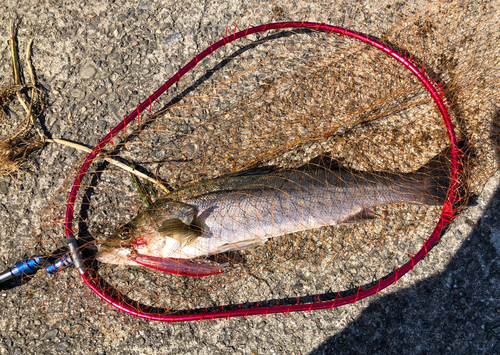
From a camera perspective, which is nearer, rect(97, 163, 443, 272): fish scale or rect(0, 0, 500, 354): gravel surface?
rect(97, 163, 443, 272): fish scale

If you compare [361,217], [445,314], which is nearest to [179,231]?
[361,217]

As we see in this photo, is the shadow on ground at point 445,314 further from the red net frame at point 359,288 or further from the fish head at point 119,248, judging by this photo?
the fish head at point 119,248

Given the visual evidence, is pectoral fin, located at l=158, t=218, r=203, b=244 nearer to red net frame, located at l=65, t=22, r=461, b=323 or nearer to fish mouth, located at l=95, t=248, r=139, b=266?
fish mouth, located at l=95, t=248, r=139, b=266

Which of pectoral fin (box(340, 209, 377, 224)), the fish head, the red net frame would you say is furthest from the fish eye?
pectoral fin (box(340, 209, 377, 224))

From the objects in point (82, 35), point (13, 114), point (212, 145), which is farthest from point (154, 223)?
point (82, 35)

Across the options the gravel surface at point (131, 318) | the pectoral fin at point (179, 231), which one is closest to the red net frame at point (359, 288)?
the gravel surface at point (131, 318)

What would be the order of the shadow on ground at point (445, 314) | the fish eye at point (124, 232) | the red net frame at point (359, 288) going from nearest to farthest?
the red net frame at point (359, 288)
the fish eye at point (124, 232)
the shadow on ground at point (445, 314)

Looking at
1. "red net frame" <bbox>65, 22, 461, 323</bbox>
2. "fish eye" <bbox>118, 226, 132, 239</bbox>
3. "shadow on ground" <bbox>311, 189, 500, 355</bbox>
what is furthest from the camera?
"shadow on ground" <bbox>311, 189, 500, 355</bbox>
